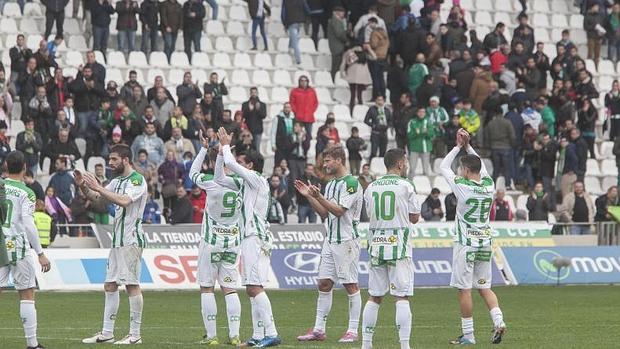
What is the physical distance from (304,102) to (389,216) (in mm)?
23134

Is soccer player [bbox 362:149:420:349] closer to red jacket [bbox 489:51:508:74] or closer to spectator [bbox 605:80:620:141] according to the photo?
red jacket [bbox 489:51:508:74]

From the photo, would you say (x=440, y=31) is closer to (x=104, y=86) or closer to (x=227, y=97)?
(x=227, y=97)

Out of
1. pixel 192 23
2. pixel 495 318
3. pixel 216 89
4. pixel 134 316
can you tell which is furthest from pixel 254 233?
pixel 192 23

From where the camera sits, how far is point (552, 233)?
38.6m

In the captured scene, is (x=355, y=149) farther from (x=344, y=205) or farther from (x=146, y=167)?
(x=344, y=205)

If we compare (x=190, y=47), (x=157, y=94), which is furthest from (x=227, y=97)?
(x=157, y=94)

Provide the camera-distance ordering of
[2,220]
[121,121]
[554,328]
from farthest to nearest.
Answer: [121,121], [554,328], [2,220]

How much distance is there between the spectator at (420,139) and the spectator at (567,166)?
3.81 metres

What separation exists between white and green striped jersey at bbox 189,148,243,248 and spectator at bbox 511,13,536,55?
89.9 ft

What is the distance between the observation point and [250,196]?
18969 millimetres

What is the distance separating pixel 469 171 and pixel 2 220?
6.35 m

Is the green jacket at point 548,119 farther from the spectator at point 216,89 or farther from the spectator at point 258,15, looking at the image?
the spectator at point 216,89

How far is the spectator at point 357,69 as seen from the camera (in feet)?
141

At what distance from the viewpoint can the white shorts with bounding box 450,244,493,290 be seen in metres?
19.8
